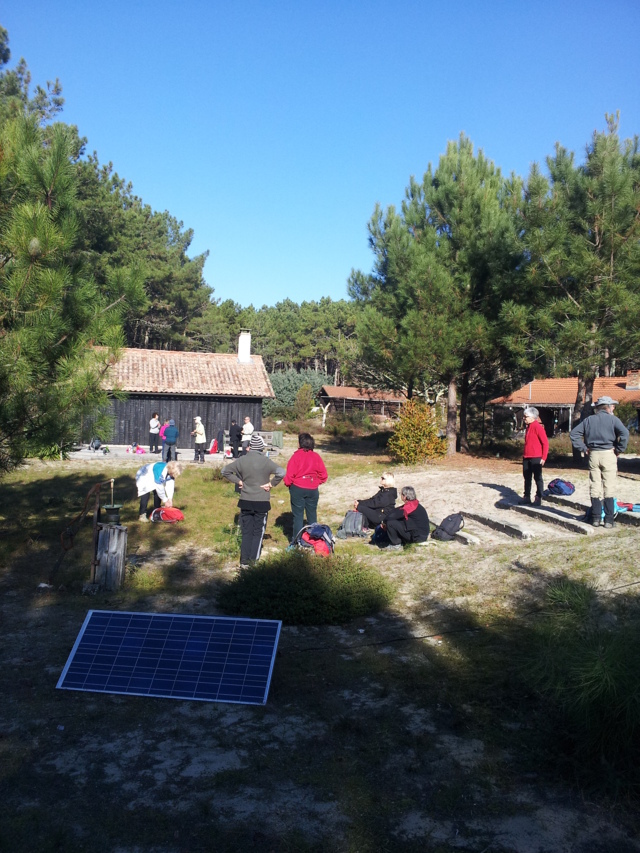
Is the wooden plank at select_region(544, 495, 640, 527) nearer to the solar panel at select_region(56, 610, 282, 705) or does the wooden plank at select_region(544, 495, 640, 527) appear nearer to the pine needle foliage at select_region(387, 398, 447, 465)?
the solar panel at select_region(56, 610, 282, 705)

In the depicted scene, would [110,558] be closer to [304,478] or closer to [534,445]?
[304,478]

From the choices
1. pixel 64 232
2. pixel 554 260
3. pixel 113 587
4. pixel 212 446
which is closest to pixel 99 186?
pixel 212 446

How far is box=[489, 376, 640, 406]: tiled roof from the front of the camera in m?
34.3

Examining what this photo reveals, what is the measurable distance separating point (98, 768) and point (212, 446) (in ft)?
70.4

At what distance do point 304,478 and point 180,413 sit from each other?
1979 cm

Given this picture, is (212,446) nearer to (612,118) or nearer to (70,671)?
(612,118)

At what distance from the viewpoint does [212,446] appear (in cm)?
2544

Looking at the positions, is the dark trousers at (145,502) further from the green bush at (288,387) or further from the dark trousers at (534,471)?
the green bush at (288,387)

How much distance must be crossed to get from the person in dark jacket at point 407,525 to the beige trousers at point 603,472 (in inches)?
88.3

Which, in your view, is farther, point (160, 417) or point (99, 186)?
point (99, 186)

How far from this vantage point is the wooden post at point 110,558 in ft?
26.0

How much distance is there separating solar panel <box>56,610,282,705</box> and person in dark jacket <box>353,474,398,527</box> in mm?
5239

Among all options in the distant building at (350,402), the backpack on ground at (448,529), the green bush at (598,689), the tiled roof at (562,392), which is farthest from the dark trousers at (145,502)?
the distant building at (350,402)

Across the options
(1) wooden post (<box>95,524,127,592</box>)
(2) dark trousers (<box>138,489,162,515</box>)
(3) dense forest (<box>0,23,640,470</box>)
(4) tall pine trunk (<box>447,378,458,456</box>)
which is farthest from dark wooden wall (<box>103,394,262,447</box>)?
(1) wooden post (<box>95,524,127,592</box>)
